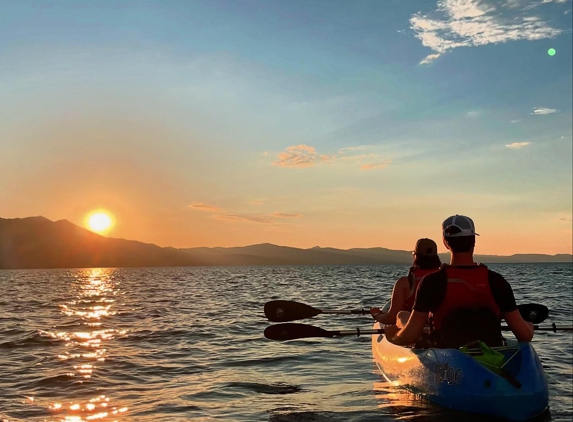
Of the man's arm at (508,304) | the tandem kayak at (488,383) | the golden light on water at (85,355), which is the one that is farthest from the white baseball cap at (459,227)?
the golden light on water at (85,355)

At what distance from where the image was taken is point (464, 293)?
6.86 metres

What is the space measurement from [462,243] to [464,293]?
0.64 metres

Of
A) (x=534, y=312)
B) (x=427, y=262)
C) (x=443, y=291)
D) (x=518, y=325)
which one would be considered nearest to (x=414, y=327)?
(x=443, y=291)

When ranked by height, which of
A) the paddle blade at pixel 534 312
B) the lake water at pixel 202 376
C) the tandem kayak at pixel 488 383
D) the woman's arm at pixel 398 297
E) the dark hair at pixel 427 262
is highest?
the dark hair at pixel 427 262

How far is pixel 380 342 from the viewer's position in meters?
10.6

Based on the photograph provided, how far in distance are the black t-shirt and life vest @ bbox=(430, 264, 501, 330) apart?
0.05 metres

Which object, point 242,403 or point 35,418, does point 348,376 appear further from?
point 35,418

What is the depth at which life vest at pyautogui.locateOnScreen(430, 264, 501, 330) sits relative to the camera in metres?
6.82

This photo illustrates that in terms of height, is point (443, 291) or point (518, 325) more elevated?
point (443, 291)

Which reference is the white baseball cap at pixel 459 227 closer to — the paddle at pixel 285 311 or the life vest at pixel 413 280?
the life vest at pixel 413 280

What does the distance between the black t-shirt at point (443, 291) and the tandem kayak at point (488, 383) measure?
0.68 meters

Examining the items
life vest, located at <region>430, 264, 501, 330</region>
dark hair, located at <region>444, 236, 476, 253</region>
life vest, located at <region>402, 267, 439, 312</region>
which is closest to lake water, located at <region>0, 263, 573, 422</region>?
life vest, located at <region>402, 267, 439, 312</region>

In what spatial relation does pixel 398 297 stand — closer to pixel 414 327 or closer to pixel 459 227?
pixel 414 327

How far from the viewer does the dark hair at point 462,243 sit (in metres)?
6.77
